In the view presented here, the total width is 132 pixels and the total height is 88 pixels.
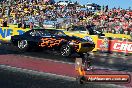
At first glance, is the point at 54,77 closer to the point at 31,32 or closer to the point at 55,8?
the point at 31,32

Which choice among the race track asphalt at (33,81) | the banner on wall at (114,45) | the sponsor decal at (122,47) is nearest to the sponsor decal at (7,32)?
the banner on wall at (114,45)

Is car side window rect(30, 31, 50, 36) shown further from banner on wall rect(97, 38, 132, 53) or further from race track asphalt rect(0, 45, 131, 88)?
race track asphalt rect(0, 45, 131, 88)

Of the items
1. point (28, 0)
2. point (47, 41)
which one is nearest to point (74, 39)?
point (47, 41)

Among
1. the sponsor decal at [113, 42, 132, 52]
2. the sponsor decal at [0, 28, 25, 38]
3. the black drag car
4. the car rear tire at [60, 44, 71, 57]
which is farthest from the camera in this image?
the sponsor decal at [0, 28, 25, 38]

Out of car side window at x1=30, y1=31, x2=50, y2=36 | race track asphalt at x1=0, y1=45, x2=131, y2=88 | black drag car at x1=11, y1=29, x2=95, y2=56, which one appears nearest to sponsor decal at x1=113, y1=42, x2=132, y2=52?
black drag car at x1=11, y1=29, x2=95, y2=56

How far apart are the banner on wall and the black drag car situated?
4262 millimetres

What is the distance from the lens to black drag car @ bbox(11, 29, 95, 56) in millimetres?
19891

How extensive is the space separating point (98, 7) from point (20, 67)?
3307cm

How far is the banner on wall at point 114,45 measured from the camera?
77.9ft

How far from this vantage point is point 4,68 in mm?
14477

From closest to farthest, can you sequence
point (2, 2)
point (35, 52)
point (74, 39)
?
1. point (74, 39)
2. point (35, 52)
3. point (2, 2)

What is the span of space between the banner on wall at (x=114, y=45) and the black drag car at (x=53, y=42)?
426 cm

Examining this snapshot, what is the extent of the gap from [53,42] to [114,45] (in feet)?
18.1

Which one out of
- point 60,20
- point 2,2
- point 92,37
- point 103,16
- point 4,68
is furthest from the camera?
point 2,2
